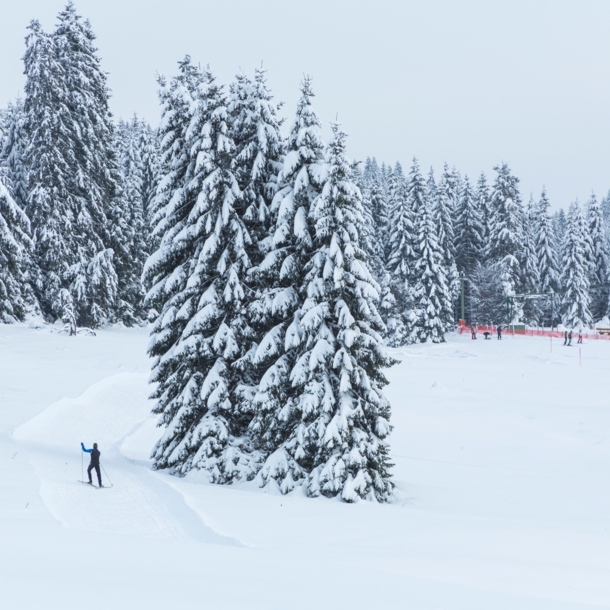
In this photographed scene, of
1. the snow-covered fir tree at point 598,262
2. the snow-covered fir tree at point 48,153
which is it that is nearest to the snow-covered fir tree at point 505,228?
the snow-covered fir tree at point 598,262

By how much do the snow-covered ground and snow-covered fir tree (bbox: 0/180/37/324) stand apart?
112 inches

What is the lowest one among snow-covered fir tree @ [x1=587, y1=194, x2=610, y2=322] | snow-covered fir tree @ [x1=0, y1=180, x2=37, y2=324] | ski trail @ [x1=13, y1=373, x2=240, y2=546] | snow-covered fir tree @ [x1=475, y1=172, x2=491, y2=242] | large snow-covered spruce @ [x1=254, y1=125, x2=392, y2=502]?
ski trail @ [x1=13, y1=373, x2=240, y2=546]

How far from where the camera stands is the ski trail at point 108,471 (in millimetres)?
13695

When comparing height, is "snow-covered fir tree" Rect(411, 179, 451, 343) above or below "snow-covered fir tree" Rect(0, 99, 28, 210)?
below

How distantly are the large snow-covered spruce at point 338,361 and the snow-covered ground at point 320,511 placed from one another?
1.05 metres

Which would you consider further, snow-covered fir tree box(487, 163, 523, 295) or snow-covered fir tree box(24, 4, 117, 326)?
snow-covered fir tree box(487, 163, 523, 295)

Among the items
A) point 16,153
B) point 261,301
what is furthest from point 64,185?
point 261,301

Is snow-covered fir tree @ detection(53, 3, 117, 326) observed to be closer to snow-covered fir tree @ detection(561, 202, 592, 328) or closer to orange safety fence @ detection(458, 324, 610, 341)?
orange safety fence @ detection(458, 324, 610, 341)

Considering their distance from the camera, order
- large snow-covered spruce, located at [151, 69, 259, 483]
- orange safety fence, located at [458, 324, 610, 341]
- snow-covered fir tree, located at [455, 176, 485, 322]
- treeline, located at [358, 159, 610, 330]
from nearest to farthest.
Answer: large snow-covered spruce, located at [151, 69, 259, 483] < orange safety fence, located at [458, 324, 610, 341] < treeline, located at [358, 159, 610, 330] < snow-covered fir tree, located at [455, 176, 485, 322]

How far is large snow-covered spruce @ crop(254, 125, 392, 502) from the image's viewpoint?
1650 cm

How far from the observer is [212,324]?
19.6m

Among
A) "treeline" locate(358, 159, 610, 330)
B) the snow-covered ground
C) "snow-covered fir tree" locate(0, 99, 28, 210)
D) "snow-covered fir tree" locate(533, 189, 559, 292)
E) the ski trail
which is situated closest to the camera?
the snow-covered ground

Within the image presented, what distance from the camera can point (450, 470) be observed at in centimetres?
2169

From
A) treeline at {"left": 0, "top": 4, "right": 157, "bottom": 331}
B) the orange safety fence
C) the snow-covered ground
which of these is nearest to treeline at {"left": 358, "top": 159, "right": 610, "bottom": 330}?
the orange safety fence
